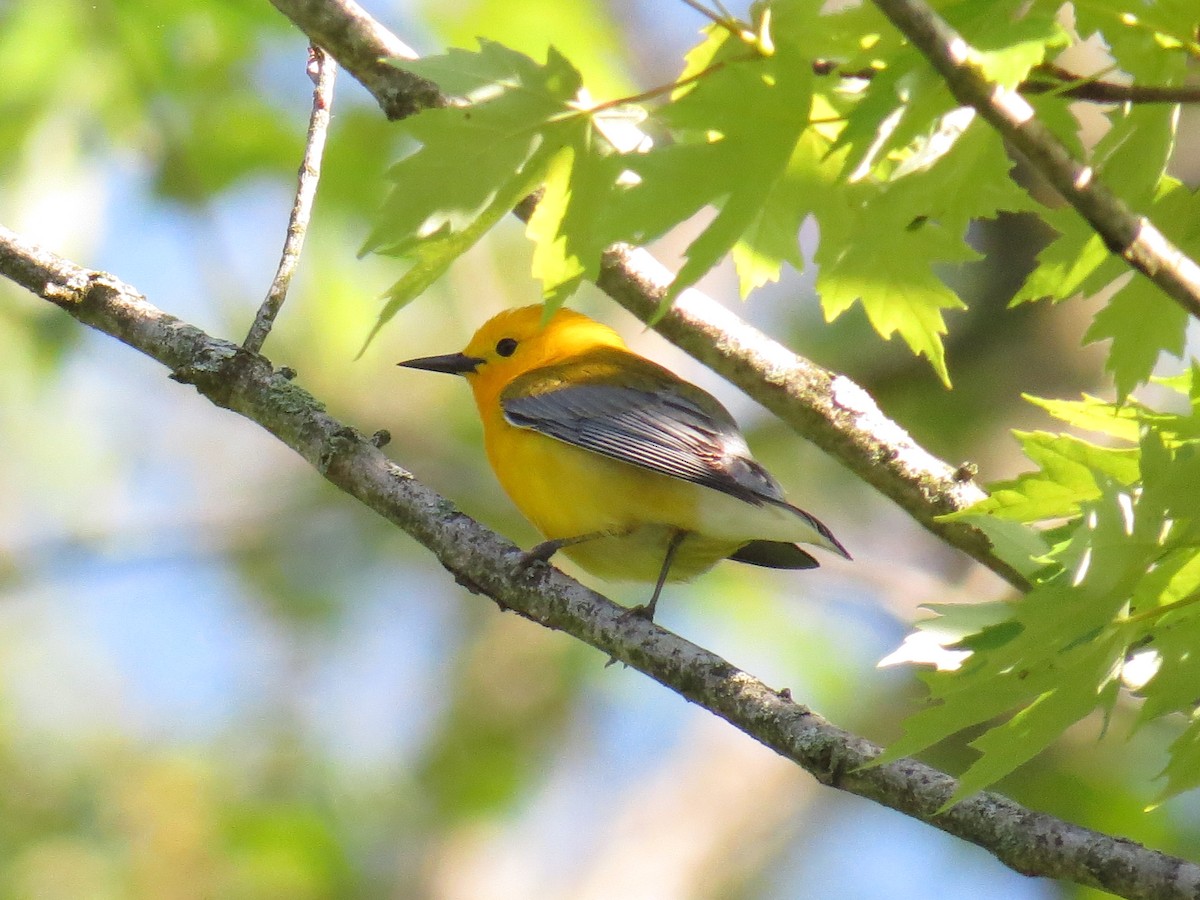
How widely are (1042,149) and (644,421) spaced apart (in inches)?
118

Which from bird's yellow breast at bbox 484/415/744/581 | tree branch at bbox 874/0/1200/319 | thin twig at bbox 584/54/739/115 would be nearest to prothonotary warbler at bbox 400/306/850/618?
bird's yellow breast at bbox 484/415/744/581

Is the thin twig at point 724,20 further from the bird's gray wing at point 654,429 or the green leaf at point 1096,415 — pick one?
the bird's gray wing at point 654,429

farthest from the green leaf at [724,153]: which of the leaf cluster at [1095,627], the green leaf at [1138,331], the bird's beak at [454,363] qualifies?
the bird's beak at [454,363]

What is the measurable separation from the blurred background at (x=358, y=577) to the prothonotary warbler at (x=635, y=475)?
5.00 feet

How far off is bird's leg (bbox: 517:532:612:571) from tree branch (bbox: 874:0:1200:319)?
68.9 inches

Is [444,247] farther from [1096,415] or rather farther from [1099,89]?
[1096,415]

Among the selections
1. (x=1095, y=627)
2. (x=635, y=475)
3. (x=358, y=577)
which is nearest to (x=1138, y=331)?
(x=1095, y=627)

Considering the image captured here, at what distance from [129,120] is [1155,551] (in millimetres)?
5267

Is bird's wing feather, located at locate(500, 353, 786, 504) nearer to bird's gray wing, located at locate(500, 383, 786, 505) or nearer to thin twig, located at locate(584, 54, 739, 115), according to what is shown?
bird's gray wing, located at locate(500, 383, 786, 505)

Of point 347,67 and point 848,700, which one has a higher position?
point 848,700

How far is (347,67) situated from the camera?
3.29 m

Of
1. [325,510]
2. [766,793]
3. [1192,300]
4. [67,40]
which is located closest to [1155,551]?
[1192,300]

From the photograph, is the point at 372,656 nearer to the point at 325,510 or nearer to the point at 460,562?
the point at 325,510

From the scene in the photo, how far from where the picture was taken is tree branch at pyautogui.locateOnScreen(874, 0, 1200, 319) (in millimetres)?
1644
